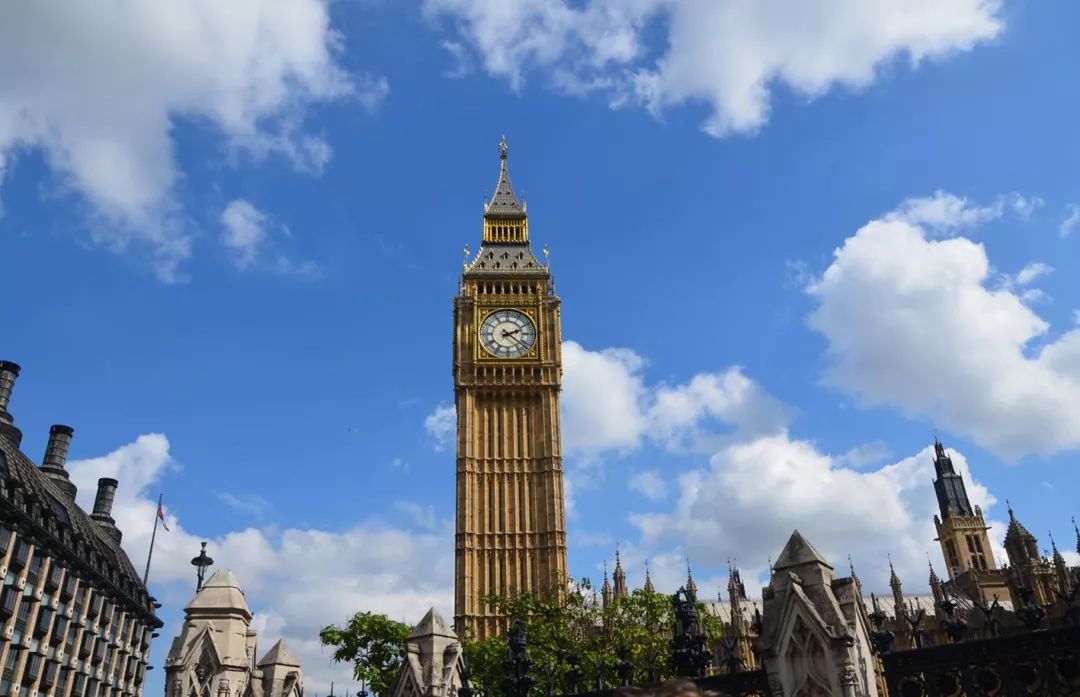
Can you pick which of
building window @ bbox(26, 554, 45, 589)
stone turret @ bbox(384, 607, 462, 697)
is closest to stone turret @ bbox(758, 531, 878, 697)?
stone turret @ bbox(384, 607, 462, 697)

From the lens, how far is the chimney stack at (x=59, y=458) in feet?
214

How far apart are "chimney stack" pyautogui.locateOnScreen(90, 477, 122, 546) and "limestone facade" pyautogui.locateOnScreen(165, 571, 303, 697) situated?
6876 centimetres

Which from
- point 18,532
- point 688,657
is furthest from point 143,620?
point 688,657

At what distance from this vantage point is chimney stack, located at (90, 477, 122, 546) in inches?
2889

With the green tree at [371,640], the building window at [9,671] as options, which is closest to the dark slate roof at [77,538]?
the building window at [9,671]

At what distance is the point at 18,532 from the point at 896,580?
5830 cm

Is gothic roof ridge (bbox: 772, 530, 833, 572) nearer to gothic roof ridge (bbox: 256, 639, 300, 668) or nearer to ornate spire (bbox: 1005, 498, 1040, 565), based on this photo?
gothic roof ridge (bbox: 256, 639, 300, 668)

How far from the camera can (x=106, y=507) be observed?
247 feet

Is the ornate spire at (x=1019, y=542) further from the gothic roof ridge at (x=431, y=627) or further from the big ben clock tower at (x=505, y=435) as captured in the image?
the gothic roof ridge at (x=431, y=627)

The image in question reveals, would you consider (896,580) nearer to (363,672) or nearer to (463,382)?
(463,382)

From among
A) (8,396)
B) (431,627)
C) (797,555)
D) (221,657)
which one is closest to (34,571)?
(8,396)

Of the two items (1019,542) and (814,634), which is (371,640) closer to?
(814,634)

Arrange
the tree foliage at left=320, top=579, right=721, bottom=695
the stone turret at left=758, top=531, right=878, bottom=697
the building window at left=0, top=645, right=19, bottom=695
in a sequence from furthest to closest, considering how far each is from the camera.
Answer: the building window at left=0, top=645, right=19, bottom=695
the tree foliage at left=320, top=579, right=721, bottom=695
the stone turret at left=758, top=531, right=878, bottom=697

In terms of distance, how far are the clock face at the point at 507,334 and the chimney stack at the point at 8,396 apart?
32.3 meters
